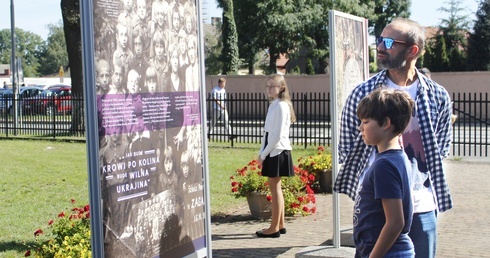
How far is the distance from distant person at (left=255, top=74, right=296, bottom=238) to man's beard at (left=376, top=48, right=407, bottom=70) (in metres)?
3.98

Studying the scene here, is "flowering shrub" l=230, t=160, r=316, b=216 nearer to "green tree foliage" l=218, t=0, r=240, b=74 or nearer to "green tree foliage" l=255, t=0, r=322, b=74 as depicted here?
"green tree foliage" l=218, t=0, r=240, b=74

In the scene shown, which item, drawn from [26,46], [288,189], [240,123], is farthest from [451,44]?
[26,46]

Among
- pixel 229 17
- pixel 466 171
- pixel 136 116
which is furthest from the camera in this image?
pixel 229 17

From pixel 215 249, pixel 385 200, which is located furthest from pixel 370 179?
pixel 215 249

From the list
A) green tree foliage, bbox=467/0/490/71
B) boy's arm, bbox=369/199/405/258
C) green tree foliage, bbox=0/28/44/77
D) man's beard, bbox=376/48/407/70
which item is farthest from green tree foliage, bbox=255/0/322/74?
green tree foliage, bbox=0/28/44/77


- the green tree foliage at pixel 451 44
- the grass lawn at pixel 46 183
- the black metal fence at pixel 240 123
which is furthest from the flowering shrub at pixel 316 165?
the green tree foliage at pixel 451 44

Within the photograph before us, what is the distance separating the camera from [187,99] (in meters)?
4.88

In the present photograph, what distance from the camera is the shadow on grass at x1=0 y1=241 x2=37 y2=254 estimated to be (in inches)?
298

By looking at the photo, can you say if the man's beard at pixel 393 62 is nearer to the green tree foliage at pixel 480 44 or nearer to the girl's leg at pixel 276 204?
the girl's leg at pixel 276 204

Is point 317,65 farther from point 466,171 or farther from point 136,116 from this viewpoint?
point 136,116

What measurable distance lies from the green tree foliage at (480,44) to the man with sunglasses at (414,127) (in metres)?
41.1

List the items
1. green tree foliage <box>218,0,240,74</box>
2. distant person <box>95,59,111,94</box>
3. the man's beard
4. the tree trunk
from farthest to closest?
green tree foliage <box>218,0,240,74</box> → the tree trunk → the man's beard → distant person <box>95,59,111,94</box>

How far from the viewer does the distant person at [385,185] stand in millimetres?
3479

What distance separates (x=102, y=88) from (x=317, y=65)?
52366mm
